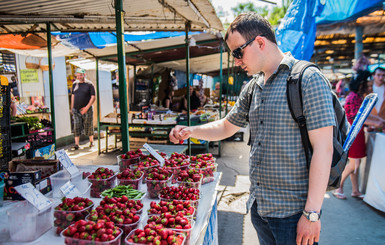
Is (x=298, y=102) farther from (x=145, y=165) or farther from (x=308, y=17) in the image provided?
(x=308, y=17)

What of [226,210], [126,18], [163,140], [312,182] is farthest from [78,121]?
[312,182]

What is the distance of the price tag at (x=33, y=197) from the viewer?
1641mm

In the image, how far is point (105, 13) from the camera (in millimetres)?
3797

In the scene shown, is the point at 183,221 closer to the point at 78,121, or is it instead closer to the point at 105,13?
the point at 105,13

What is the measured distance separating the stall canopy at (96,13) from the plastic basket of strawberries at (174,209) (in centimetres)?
235

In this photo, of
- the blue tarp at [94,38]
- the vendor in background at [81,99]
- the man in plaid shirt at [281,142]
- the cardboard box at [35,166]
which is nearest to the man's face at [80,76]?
the vendor in background at [81,99]

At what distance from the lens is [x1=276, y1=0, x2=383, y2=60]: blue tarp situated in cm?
349

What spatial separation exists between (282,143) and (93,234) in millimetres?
1162

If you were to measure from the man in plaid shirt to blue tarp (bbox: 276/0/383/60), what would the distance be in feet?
7.18

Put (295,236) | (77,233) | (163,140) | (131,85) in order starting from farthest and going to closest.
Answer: (131,85) → (163,140) → (295,236) → (77,233)

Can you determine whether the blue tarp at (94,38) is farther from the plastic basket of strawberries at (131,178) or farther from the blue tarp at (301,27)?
the plastic basket of strawberries at (131,178)

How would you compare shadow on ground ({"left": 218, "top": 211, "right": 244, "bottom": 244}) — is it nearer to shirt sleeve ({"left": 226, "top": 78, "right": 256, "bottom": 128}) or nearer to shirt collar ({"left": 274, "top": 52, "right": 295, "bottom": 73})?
shirt sleeve ({"left": 226, "top": 78, "right": 256, "bottom": 128})

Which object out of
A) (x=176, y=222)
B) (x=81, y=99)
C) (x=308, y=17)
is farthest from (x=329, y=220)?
(x=81, y=99)

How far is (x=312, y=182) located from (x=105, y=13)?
3.60 meters
